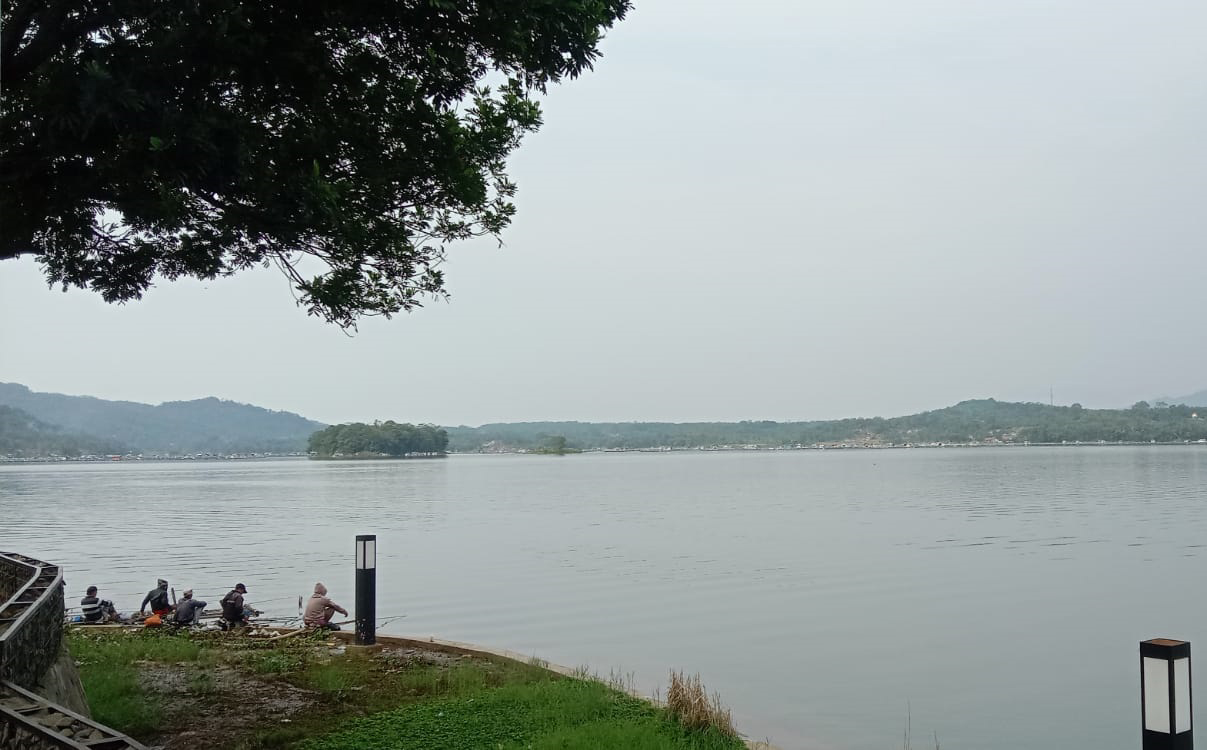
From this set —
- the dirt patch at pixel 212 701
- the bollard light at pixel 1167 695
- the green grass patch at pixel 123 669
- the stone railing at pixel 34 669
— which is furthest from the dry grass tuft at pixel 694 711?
the stone railing at pixel 34 669

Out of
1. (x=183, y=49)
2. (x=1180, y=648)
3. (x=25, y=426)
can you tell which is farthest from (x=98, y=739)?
(x=25, y=426)

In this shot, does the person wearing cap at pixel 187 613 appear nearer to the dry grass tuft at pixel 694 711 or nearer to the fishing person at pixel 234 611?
the fishing person at pixel 234 611

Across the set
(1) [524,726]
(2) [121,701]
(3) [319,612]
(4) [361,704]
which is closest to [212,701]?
(2) [121,701]

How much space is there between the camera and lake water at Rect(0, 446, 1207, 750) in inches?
526

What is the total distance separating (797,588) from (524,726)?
16283mm

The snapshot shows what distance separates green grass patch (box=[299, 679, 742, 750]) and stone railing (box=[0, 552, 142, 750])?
1842 mm

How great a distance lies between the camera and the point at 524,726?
757cm

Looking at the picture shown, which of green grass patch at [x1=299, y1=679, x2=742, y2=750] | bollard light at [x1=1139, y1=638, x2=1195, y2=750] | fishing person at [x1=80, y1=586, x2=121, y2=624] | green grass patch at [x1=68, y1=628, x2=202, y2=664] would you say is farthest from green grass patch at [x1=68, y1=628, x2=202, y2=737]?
bollard light at [x1=1139, y1=638, x2=1195, y2=750]

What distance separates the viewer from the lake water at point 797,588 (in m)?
13.4

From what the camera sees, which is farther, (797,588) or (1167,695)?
(797,588)

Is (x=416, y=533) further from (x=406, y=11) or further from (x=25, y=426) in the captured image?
(x=25, y=426)

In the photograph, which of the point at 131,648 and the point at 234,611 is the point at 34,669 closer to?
the point at 131,648

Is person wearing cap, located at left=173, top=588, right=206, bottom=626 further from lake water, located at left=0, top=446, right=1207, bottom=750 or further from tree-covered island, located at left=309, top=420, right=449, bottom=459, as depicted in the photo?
tree-covered island, located at left=309, top=420, right=449, bottom=459

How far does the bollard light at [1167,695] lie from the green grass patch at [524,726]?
2977 mm
